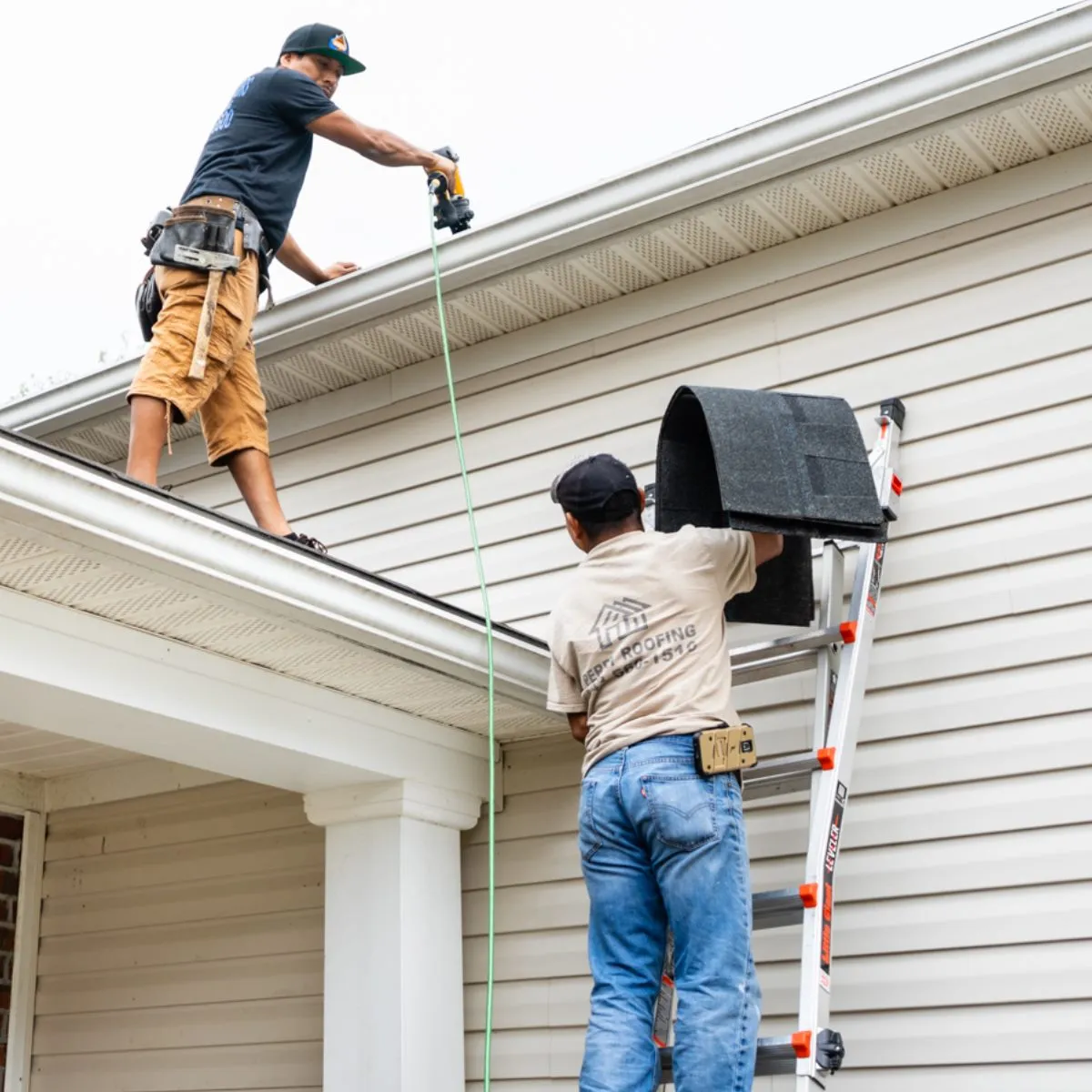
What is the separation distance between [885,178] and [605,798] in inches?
90.9

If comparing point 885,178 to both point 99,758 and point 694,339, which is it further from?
point 99,758

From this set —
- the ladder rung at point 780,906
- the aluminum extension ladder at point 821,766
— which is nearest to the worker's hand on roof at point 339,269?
the aluminum extension ladder at point 821,766

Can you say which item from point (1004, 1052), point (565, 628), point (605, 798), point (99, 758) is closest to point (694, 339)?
point (565, 628)

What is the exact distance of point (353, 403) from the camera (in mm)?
5719

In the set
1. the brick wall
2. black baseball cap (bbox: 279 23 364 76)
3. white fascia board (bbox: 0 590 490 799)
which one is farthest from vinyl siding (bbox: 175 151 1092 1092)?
the brick wall

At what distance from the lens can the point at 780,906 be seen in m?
3.58

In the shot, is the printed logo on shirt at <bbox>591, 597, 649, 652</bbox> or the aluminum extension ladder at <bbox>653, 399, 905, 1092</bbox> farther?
the printed logo on shirt at <bbox>591, 597, 649, 652</bbox>

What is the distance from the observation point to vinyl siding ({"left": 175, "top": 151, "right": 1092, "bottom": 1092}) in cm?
377

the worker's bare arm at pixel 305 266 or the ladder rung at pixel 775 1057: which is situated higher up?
the worker's bare arm at pixel 305 266

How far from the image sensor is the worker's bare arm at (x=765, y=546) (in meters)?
3.63

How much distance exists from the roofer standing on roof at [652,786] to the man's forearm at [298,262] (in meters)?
1.98

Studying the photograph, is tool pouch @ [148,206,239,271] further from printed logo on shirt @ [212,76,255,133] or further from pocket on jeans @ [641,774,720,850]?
pocket on jeans @ [641,774,720,850]

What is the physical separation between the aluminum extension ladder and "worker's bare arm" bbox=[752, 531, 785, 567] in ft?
1.32

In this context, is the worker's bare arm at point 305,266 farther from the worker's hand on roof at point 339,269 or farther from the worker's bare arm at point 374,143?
the worker's bare arm at point 374,143
